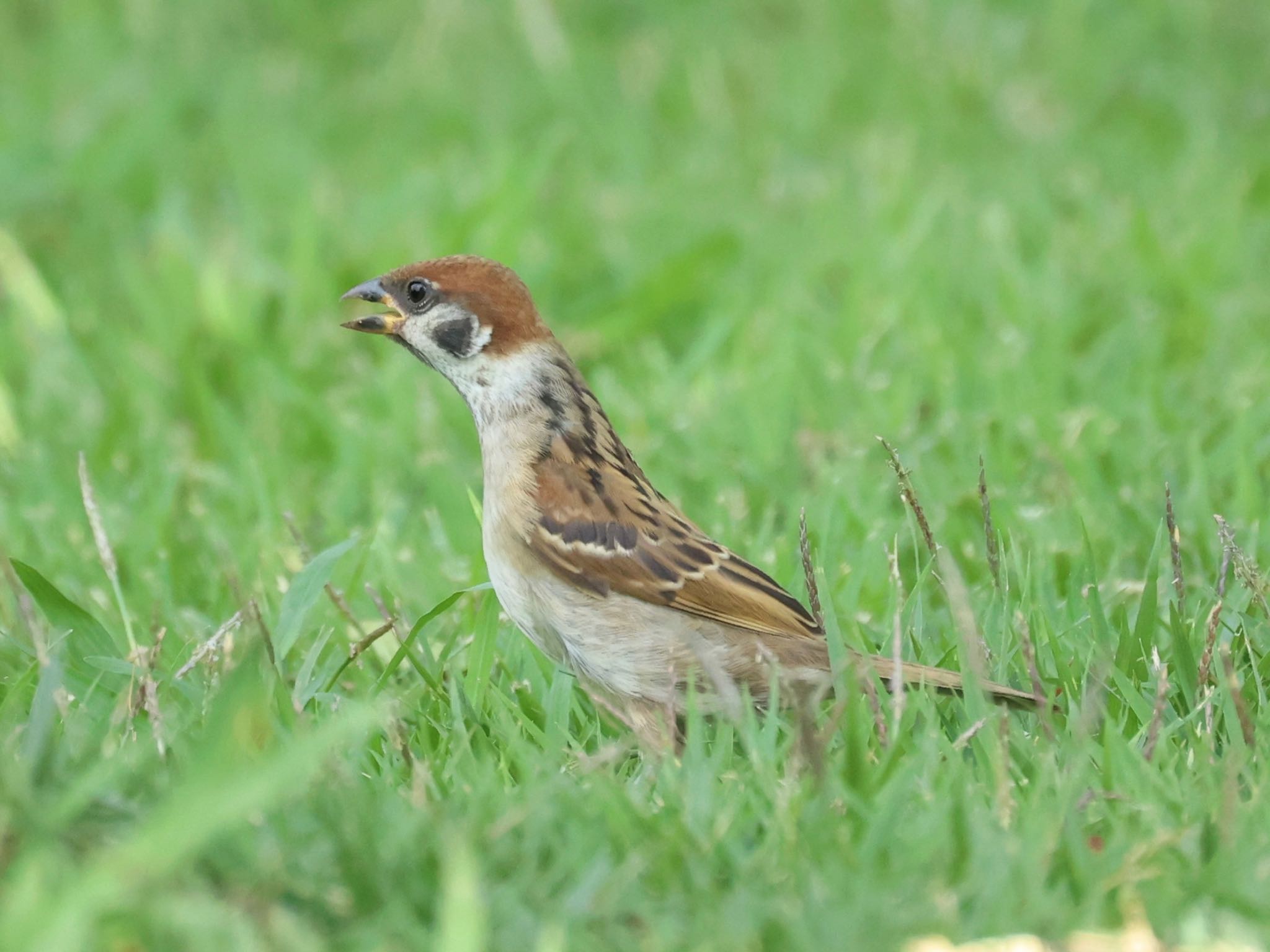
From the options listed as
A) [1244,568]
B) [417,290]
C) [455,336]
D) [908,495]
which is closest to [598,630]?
[908,495]

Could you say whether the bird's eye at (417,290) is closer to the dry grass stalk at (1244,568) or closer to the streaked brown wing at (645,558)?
the streaked brown wing at (645,558)

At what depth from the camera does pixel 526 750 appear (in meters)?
3.33

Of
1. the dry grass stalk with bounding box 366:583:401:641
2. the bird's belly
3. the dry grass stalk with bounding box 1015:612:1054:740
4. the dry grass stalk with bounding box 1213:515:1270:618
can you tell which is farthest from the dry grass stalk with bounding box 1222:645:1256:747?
the dry grass stalk with bounding box 366:583:401:641

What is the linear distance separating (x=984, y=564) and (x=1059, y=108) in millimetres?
4777

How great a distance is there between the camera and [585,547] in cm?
392

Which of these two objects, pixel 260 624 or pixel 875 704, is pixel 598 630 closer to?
pixel 875 704

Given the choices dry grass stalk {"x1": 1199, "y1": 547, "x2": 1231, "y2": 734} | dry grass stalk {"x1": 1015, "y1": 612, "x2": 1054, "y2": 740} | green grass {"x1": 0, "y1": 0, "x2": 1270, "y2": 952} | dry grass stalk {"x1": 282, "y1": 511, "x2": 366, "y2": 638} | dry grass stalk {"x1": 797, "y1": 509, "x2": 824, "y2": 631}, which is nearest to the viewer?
green grass {"x1": 0, "y1": 0, "x2": 1270, "y2": 952}

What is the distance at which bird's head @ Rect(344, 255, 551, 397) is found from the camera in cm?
418

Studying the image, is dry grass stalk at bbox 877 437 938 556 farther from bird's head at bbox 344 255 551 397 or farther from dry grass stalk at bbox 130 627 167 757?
dry grass stalk at bbox 130 627 167 757

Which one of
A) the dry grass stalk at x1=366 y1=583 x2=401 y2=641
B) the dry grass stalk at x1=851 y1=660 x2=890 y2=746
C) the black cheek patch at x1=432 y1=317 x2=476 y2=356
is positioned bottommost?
the dry grass stalk at x1=851 y1=660 x2=890 y2=746

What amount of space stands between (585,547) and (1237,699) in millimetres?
1431

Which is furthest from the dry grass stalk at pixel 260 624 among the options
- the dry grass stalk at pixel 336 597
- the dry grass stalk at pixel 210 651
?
the dry grass stalk at pixel 336 597

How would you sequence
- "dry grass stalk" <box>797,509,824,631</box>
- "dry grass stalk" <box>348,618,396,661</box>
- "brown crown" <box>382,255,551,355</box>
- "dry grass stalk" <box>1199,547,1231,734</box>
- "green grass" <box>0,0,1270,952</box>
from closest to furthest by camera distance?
"green grass" <box>0,0,1270,952</box>
"dry grass stalk" <box>1199,547,1231,734</box>
"dry grass stalk" <box>797,509,824,631</box>
"dry grass stalk" <box>348,618,396,661</box>
"brown crown" <box>382,255,551,355</box>

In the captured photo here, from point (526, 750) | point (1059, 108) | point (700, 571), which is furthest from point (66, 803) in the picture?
point (1059, 108)
